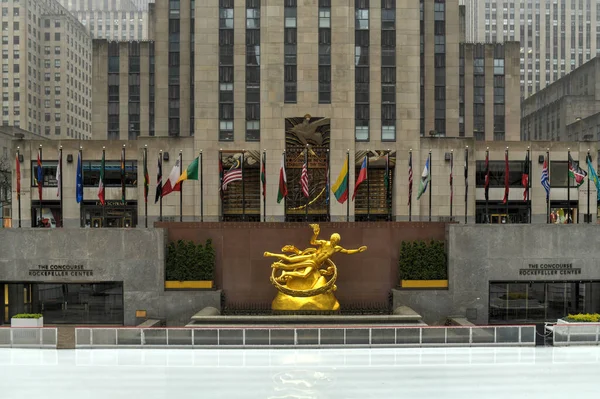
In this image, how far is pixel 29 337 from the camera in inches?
1029

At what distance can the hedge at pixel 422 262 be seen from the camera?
113 feet

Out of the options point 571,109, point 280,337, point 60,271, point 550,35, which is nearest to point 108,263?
point 60,271

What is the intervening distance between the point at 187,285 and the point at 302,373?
45.1ft

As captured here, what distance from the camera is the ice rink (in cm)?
1959

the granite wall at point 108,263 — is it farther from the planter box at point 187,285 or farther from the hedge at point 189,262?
the hedge at point 189,262

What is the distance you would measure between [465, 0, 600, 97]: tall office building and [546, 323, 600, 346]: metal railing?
11793 centimetres

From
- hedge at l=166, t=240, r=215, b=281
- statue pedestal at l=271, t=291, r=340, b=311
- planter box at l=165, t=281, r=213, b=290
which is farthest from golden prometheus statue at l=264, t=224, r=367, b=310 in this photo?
planter box at l=165, t=281, r=213, b=290

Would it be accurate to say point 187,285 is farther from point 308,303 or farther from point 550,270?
point 550,270

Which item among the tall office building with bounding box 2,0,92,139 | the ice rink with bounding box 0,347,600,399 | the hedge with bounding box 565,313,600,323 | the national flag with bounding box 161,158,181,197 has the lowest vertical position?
the ice rink with bounding box 0,347,600,399

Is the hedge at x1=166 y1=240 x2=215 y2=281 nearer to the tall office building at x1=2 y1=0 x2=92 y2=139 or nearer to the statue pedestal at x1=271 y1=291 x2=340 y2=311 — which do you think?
the statue pedestal at x1=271 y1=291 x2=340 y2=311

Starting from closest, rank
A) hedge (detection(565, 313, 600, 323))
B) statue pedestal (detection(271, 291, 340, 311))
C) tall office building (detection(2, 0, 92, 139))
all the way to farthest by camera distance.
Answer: hedge (detection(565, 313, 600, 323)), statue pedestal (detection(271, 291, 340, 311)), tall office building (detection(2, 0, 92, 139))

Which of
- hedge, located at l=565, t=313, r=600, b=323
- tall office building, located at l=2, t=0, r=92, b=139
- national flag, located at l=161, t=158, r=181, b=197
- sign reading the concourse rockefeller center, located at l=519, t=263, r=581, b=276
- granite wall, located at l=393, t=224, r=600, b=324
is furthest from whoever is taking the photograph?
tall office building, located at l=2, t=0, r=92, b=139

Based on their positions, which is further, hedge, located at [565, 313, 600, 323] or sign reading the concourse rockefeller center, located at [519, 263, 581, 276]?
sign reading the concourse rockefeller center, located at [519, 263, 581, 276]

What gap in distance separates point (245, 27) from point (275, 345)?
102 ft
